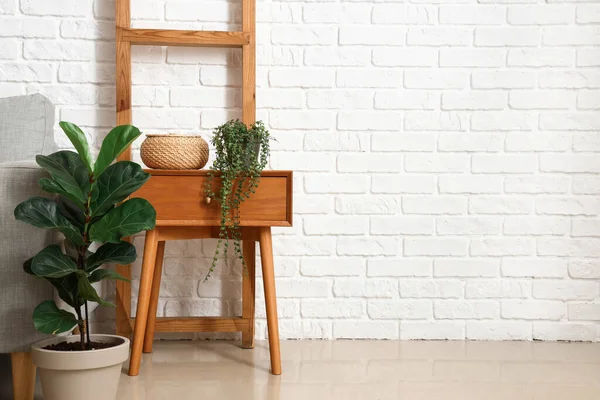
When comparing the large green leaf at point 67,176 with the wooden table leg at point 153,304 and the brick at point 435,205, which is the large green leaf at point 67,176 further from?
the brick at point 435,205

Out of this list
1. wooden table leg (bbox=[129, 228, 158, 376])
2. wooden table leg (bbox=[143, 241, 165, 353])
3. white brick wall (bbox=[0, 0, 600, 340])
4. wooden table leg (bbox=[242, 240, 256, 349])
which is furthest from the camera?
white brick wall (bbox=[0, 0, 600, 340])

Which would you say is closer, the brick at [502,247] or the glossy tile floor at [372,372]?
the glossy tile floor at [372,372]

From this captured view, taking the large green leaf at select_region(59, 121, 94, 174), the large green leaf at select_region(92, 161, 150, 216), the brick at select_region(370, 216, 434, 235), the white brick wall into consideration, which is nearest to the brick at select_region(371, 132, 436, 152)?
the white brick wall

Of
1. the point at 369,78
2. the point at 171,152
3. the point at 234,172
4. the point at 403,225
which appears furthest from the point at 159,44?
the point at 403,225

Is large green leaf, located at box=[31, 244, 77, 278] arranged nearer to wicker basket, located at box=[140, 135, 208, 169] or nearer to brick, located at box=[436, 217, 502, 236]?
wicker basket, located at box=[140, 135, 208, 169]

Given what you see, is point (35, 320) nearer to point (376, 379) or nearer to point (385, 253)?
point (376, 379)

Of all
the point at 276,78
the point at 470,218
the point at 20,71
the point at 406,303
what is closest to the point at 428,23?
the point at 276,78

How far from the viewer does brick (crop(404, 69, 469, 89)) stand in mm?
2240

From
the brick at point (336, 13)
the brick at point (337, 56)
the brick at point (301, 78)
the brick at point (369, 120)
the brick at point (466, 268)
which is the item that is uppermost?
the brick at point (336, 13)

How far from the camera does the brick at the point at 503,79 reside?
7.38 ft

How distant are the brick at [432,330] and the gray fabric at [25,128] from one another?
1.41 m

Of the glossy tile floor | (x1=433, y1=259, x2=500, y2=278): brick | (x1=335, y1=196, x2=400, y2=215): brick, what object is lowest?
the glossy tile floor

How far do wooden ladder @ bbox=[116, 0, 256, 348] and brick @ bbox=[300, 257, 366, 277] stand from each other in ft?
0.80

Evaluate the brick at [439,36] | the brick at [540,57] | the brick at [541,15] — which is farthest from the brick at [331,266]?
the brick at [541,15]
